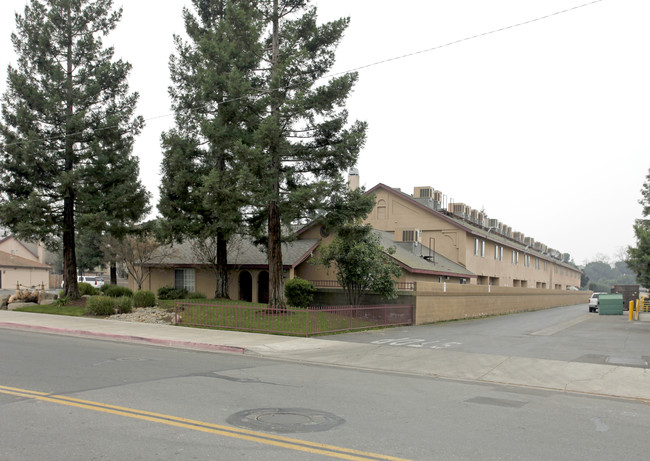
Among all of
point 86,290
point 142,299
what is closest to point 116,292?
point 86,290

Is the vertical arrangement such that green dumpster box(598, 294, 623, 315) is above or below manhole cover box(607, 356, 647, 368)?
below

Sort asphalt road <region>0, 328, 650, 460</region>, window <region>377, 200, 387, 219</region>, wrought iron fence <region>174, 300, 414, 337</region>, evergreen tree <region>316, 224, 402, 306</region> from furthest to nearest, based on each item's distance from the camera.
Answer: window <region>377, 200, 387, 219</region>, evergreen tree <region>316, 224, 402, 306</region>, wrought iron fence <region>174, 300, 414, 337</region>, asphalt road <region>0, 328, 650, 460</region>

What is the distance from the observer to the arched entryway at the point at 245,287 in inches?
1330

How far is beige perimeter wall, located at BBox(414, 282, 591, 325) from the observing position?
26188 millimetres

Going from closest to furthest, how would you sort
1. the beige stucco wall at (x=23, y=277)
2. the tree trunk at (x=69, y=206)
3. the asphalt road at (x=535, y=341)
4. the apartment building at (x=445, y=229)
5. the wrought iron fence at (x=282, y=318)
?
the asphalt road at (x=535, y=341) < the wrought iron fence at (x=282, y=318) < the tree trunk at (x=69, y=206) < the apartment building at (x=445, y=229) < the beige stucco wall at (x=23, y=277)

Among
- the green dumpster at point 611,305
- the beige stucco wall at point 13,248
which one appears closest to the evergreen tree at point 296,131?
the green dumpster at point 611,305

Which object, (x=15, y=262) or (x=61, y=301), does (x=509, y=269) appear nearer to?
Answer: (x=61, y=301)

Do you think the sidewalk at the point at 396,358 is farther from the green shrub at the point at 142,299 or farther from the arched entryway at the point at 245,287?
the arched entryway at the point at 245,287

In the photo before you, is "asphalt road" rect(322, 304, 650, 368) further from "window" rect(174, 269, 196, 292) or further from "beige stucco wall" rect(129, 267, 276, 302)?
"window" rect(174, 269, 196, 292)

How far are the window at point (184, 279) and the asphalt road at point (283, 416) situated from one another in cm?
2323

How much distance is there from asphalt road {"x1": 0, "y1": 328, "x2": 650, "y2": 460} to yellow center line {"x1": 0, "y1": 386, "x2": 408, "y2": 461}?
0.01m

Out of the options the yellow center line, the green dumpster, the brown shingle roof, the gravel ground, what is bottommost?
the green dumpster

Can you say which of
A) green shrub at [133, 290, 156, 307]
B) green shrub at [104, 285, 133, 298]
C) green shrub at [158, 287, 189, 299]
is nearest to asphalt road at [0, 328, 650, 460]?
green shrub at [133, 290, 156, 307]

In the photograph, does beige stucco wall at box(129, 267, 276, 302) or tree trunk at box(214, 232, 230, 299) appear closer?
tree trunk at box(214, 232, 230, 299)
